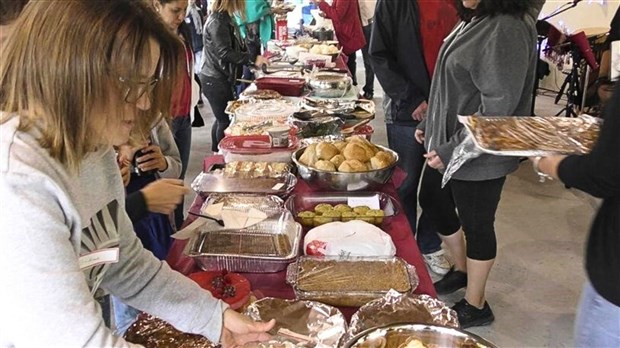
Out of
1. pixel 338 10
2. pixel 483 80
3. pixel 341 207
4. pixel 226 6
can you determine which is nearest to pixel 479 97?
pixel 483 80

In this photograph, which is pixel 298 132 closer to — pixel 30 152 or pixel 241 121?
pixel 241 121

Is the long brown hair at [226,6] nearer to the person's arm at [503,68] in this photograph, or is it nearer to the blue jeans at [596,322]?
the person's arm at [503,68]

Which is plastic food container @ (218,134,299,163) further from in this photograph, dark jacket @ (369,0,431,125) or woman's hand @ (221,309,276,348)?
woman's hand @ (221,309,276,348)

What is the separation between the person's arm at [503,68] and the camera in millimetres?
1664

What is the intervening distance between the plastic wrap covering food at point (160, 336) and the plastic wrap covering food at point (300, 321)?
0.33 feet

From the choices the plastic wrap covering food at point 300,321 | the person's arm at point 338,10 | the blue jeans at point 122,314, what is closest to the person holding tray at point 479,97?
the plastic wrap covering food at point 300,321

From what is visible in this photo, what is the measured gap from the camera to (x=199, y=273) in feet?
3.92

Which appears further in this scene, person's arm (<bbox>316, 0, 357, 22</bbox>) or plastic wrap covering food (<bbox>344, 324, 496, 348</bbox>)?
person's arm (<bbox>316, 0, 357, 22</bbox>)

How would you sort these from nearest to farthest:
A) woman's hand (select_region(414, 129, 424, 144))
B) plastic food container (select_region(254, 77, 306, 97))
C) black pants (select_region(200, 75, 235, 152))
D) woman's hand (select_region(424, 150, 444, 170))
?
woman's hand (select_region(424, 150, 444, 170)) < woman's hand (select_region(414, 129, 424, 144)) < plastic food container (select_region(254, 77, 306, 97)) < black pants (select_region(200, 75, 235, 152))

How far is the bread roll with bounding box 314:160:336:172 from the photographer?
165 centimetres

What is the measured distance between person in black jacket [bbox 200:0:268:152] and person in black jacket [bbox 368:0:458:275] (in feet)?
3.66

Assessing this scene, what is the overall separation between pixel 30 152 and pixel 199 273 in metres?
0.58

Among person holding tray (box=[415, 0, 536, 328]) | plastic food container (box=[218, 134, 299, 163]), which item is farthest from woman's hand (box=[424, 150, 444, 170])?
plastic food container (box=[218, 134, 299, 163])

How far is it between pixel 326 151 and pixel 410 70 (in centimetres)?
87
